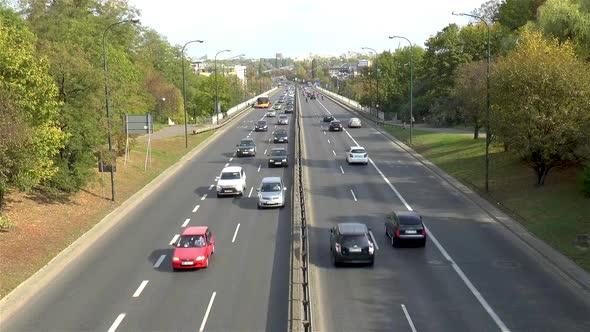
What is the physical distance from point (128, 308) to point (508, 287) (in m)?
13.0

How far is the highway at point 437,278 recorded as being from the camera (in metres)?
18.6

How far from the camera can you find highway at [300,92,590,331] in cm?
1862

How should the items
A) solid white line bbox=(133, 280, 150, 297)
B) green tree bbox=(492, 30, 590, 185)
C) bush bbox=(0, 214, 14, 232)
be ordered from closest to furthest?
solid white line bbox=(133, 280, 150, 297) → bush bbox=(0, 214, 14, 232) → green tree bbox=(492, 30, 590, 185)

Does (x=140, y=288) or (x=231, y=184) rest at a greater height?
(x=231, y=184)

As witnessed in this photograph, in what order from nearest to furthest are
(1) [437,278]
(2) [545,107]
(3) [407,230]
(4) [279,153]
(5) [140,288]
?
(5) [140,288] < (1) [437,278] < (3) [407,230] < (2) [545,107] < (4) [279,153]

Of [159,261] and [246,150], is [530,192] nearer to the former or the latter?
[159,261]

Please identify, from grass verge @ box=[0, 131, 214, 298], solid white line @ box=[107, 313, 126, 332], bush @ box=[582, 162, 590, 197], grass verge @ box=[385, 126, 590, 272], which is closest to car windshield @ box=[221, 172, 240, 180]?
grass verge @ box=[0, 131, 214, 298]

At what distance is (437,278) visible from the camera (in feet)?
74.4

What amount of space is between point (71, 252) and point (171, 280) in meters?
6.50

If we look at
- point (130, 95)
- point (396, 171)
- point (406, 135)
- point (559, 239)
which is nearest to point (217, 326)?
point (559, 239)

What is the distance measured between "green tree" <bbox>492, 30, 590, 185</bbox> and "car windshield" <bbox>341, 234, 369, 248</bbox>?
14.8 m

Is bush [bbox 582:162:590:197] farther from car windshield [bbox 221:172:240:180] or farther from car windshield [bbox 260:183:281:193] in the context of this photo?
car windshield [bbox 221:172:240:180]

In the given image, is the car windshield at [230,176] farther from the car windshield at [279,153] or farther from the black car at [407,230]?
the black car at [407,230]

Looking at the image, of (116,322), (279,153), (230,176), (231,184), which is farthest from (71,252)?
(279,153)
